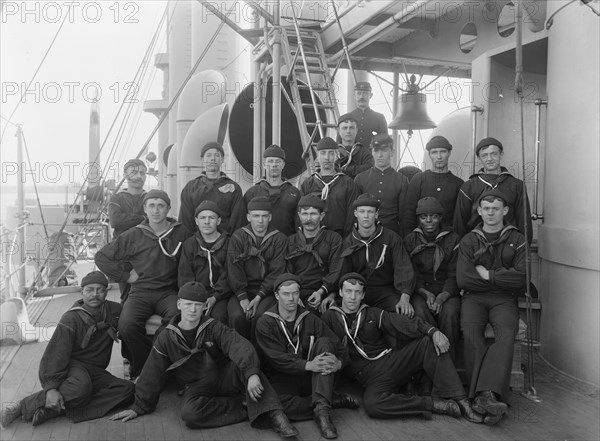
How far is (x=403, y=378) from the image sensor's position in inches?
203

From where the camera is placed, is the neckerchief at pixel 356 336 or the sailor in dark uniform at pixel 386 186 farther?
the sailor in dark uniform at pixel 386 186

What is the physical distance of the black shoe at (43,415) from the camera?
4.64 m

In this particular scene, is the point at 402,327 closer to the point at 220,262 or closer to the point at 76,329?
the point at 220,262

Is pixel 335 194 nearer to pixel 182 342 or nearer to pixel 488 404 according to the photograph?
pixel 182 342

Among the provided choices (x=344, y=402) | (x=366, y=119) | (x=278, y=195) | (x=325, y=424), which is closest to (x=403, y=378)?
(x=344, y=402)

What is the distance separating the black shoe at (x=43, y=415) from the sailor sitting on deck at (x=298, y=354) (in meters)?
1.64

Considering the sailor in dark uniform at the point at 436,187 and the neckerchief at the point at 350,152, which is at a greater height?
the neckerchief at the point at 350,152

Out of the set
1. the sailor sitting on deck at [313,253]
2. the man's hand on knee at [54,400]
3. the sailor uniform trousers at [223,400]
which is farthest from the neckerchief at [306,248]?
the man's hand on knee at [54,400]

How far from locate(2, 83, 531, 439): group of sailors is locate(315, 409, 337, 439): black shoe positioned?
1cm

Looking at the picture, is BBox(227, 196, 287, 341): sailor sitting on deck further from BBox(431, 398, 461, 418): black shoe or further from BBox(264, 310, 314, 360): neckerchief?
BBox(431, 398, 461, 418): black shoe

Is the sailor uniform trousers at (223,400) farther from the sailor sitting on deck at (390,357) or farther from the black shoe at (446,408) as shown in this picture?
the black shoe at (446,408)

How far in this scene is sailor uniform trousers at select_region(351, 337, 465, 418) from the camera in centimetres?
483

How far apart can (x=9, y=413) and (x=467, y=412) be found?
347cm

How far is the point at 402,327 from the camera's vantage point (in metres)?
5.12
